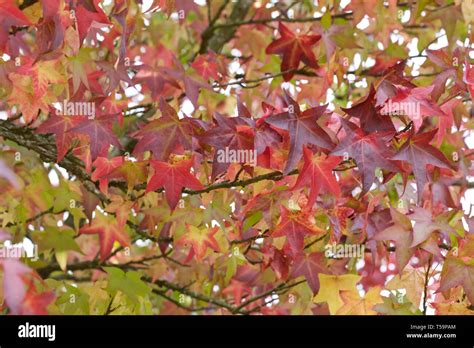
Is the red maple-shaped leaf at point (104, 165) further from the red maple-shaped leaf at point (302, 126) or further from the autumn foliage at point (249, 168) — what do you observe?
the red maple-shaped leaf at point (302, 126)

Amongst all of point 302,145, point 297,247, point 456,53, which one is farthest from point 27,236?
point 456,53

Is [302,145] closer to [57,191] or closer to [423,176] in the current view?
[423,176]

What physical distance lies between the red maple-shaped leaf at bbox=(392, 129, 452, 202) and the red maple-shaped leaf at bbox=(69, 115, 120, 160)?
0.77m

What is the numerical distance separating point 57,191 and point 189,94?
22.3 inches

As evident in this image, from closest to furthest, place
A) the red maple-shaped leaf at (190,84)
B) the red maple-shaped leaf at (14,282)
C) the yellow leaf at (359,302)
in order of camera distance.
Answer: the red maple-shaped leaf at (14,282) → the yellow leaf at (359,302) → the red maple-shaped leaf at (190,84)

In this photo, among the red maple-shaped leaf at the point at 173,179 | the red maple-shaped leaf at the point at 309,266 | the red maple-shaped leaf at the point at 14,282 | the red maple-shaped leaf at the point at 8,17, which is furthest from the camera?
the red maple-shaped leaf at the point at 309,266

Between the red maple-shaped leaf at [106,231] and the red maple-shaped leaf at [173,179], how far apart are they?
1.71ft

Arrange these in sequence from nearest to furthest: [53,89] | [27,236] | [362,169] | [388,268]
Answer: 1. [362,169]
2. [53,89]
3. [27,236]
4. [388,268]

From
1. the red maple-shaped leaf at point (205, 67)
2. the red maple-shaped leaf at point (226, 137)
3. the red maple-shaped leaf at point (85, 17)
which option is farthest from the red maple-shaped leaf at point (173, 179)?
the red maple-shaped leaf at point (205, 67)

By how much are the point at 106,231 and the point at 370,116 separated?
1017 millimetres

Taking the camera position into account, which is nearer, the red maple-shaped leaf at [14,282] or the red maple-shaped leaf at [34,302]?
the red maple-shaped leaf at [14,282]

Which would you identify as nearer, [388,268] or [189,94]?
[189,94]

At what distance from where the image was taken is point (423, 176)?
199 cm

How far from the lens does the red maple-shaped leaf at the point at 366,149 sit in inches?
75.5
